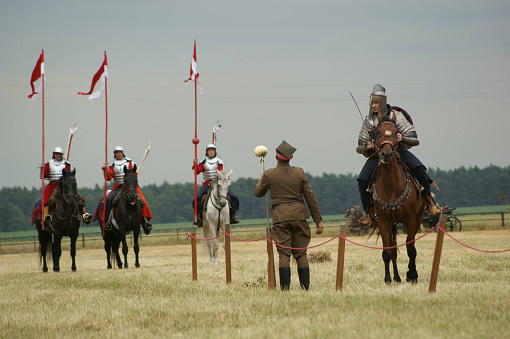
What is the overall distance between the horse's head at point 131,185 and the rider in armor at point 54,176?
48.2 inches

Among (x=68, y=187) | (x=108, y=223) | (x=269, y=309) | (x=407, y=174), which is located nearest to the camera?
(x=269, y=309)

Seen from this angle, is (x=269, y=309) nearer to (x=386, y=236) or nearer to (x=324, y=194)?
(x=386, y=236)

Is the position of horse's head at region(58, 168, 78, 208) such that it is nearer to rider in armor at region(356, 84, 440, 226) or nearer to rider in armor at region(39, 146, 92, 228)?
rider in armor at region(39, 146, 92, 228)

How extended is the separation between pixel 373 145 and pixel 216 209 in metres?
8.26

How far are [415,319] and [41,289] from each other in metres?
7.85

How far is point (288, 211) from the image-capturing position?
1012 cm

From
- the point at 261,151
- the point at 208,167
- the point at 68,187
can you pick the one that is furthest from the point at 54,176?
the point at 261,151

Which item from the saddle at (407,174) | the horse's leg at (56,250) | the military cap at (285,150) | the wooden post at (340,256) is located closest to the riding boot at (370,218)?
the saddle at (407,174)

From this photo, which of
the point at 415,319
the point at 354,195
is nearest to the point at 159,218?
the point at 354,195

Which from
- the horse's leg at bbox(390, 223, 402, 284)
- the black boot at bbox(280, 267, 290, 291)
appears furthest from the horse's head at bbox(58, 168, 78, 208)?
the horse's leg at bbox(390, 223, 402, 284)

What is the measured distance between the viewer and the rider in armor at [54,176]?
1769cm

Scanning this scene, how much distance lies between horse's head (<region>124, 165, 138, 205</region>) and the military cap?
817 centimetres

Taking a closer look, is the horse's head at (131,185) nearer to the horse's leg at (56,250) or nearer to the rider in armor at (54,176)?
the rider in armor at (54,176)

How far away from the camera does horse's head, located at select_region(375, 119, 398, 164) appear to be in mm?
10039
